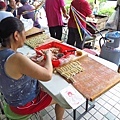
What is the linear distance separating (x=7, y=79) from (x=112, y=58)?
1.39 meters

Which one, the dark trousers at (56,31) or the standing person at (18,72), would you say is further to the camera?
the dark trousers at (56,31)

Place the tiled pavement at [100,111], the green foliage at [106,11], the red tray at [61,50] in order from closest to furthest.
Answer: the red tray at [61,50]
the tiled pavement at [100,111]
the green foliage at [106,11]

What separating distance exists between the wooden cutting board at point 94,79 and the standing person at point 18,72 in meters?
0.27

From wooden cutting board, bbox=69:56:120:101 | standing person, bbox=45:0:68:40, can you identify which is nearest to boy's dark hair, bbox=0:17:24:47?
wooden cutting board, bbox=69:56:120:101

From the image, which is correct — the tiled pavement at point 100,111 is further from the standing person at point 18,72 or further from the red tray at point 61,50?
the red tray at point 61,50

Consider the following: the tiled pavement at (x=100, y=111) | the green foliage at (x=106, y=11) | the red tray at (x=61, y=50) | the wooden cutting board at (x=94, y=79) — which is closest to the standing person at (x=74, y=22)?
the red tray at (x=61, y=50)

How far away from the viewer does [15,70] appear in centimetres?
99

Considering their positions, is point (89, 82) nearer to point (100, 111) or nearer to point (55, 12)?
point (100, 111)

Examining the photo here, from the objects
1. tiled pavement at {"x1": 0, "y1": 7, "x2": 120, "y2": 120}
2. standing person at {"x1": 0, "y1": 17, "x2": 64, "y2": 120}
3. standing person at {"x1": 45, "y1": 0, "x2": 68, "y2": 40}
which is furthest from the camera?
standing person at {"x1": 45, "y1": 0, "x2": 68, "y2": 40}

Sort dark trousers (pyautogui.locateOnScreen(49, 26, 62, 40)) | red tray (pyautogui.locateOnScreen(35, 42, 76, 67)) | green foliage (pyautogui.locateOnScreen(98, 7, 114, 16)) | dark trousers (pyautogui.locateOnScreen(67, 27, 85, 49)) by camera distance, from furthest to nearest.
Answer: green foliage (pyautogui.locateOnScreen(98, 7, 114, 16)), dark trousers (pyautogui.locateOnScreen(49, 26, 62, 40)), dark trousers (pyautogui.locateOnScreen(67, 27, 85, 49)), red tray (pyautogui.locateOnScreen(35, 42, 76, 67))

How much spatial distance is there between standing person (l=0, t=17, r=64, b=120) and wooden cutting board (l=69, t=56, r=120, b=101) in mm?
269

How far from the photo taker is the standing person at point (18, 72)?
985 millimetres

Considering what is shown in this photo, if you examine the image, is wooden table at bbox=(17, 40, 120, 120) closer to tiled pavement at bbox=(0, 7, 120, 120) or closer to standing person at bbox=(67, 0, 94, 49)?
tiled pavement at bbox=(0, 7, 120, 120)

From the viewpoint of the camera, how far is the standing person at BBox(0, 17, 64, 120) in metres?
0.99
